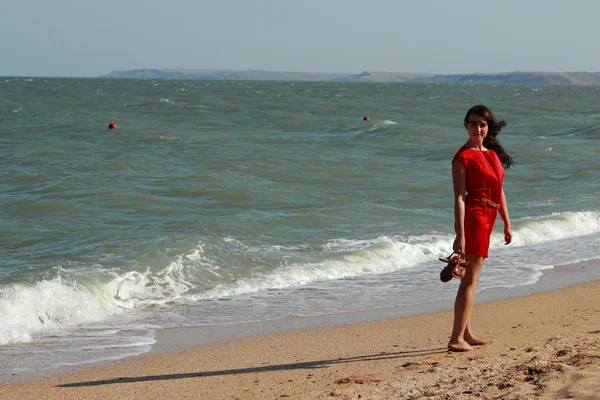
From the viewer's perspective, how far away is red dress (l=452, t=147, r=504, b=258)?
5.49 meters

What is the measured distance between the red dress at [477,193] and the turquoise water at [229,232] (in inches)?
101

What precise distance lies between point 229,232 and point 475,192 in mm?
6638

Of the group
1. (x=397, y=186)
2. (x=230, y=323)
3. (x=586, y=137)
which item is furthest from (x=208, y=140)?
(x=230, y=323)

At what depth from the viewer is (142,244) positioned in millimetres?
10789

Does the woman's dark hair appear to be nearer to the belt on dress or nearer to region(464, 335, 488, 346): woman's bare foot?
the belt on dress

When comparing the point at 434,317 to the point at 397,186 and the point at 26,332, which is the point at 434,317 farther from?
the point at 397,186

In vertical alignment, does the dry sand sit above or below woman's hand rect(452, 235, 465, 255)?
below

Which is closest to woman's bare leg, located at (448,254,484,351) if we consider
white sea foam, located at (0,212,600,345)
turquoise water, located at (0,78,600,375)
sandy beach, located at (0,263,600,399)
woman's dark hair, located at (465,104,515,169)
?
sandy beach, located at (0,263,600,399)

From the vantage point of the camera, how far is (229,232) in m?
11.8

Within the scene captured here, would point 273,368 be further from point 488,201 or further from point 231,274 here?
point 231,274

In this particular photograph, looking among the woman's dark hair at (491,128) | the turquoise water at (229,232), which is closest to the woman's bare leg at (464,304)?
the woman's dark hair at (491,128)

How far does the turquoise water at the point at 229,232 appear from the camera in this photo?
7.84 m

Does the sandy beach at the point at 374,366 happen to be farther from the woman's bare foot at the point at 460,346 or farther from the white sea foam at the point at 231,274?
the white sea foam at the point at 231,274

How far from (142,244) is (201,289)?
7.18 ft
